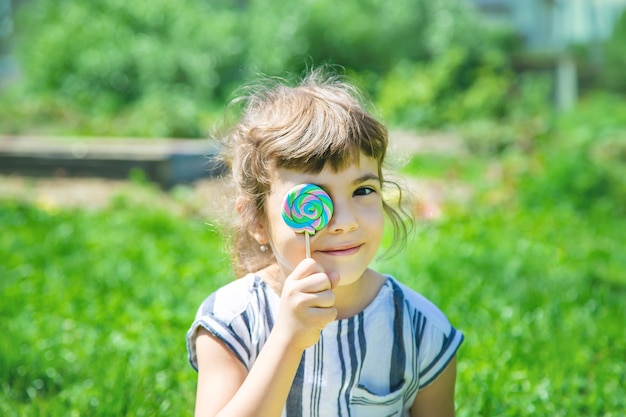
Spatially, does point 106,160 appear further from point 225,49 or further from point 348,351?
point 348,351

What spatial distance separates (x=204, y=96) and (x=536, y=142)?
196 inches

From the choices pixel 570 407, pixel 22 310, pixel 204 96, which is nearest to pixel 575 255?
pixel 570 407

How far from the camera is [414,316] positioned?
1.98 m

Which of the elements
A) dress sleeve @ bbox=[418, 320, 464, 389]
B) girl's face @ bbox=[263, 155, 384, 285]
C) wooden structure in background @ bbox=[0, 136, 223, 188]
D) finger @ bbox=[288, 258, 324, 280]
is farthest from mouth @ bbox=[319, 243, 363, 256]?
wooden structure in background @ bbox=[0, 136, 223, 188]

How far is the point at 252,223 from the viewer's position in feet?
6.21

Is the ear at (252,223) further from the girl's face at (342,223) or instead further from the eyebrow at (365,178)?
the eyebrow at (365,178)

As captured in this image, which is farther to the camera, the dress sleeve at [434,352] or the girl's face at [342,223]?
the dress sleeve at [434,352]

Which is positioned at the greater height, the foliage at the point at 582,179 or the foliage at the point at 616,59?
the foliage at the point at 616,59

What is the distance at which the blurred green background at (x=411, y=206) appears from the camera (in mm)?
2766

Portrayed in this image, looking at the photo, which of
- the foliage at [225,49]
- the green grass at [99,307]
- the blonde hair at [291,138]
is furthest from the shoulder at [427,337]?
the foliage at [225,49]

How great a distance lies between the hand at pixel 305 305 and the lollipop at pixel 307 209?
0.18ft

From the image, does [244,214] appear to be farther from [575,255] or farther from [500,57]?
[500,57]

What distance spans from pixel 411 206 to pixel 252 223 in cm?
100

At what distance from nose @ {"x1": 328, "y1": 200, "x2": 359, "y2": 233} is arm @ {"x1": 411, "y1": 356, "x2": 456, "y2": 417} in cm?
54
